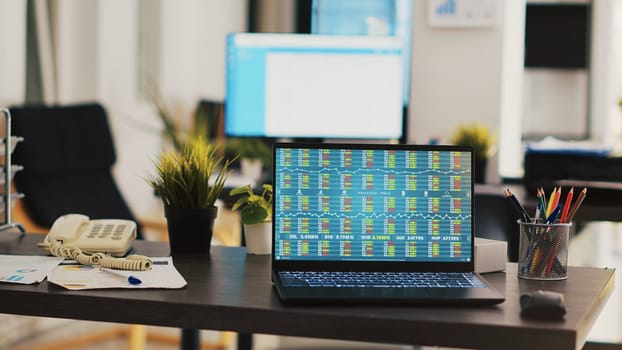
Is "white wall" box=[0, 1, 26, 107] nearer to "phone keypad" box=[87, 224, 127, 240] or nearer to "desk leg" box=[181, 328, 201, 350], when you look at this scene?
"desk leg" box=[181, 328, 201, 350]

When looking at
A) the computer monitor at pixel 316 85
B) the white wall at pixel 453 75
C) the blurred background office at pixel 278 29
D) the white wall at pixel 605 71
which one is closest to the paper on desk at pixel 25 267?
the blurred background office at pixel 278 29

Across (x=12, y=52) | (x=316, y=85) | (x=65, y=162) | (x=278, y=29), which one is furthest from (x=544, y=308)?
(x=278, y=29)

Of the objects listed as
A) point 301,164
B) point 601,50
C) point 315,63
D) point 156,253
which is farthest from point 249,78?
point 601,50

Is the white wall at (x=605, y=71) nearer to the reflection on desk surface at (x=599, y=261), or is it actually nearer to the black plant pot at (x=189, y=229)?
the reflection on desk surface at (x=599, y=261)

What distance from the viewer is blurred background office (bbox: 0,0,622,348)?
3.54 meters

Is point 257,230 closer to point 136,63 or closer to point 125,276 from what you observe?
point 125,276

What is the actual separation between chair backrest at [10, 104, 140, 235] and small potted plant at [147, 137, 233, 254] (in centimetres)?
156

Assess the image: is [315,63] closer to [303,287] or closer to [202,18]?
[303,287]

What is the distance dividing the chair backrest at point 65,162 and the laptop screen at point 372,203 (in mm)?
1930

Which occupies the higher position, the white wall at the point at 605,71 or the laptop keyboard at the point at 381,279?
A: the white wall at the point at 605,71

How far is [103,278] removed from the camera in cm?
159

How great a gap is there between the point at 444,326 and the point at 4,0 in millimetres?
2927

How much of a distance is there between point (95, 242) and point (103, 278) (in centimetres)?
27

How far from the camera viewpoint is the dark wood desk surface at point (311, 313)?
1.31 metres
